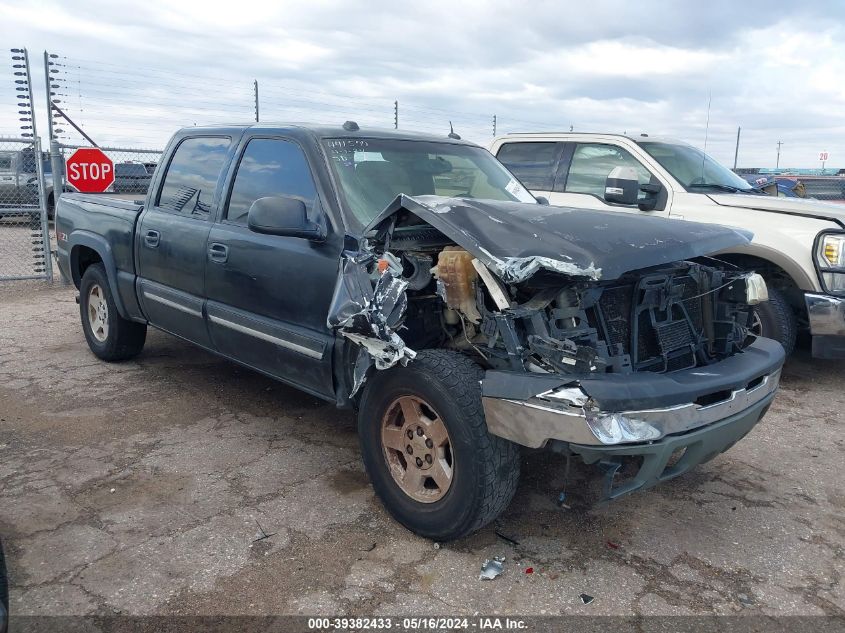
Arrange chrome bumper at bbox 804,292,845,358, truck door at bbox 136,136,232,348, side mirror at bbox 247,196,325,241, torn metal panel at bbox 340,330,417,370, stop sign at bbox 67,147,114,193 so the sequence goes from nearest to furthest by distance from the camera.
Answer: torn metal panel at bbox 340,330,417,370 < side mirror at bbox 247,196,325,241 < truck door at bbox 136,136,232,348 < chrome bumper at bbox 804,292,845,358 < stop sign at bbox 67,147,114,193

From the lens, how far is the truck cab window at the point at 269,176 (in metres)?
3.86

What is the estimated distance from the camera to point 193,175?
4.71 m

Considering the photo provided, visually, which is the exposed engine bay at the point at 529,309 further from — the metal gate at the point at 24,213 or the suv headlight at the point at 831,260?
the metal gate at the point at 24,213

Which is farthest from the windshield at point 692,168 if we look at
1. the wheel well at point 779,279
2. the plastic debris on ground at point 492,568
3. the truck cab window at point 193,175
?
the plastic debris on ground at point 492,568

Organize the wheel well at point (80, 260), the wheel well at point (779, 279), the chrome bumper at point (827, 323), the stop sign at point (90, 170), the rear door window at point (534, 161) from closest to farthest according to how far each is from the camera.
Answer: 1. the chrome bumper at point (827, 323)
2. the wheel well at point (779, 279)
3. the wheel well at point (80, 260)
4. the rear door window at point (534, 161)
5. the stop sign at point (90, 170)

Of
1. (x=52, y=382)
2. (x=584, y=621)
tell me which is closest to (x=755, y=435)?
(x=584, y=621)

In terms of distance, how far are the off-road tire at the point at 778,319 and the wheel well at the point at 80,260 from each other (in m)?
5.29

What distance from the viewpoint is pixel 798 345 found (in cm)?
661

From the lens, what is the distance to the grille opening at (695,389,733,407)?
112 inches

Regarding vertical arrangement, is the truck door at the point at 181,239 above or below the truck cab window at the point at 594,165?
below

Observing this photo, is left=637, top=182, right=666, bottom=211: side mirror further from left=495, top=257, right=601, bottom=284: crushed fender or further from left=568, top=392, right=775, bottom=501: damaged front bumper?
left=495, top=257, right=601, bottom=284: crushed fender

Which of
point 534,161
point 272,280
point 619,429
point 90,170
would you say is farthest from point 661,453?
point 90,170

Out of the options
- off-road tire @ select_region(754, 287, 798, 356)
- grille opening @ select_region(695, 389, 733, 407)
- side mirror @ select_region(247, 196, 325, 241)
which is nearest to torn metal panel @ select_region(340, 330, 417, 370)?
side mirror @ select_region(247, 196, 325, 241)

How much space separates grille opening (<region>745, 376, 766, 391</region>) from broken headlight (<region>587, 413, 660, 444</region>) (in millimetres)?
675
